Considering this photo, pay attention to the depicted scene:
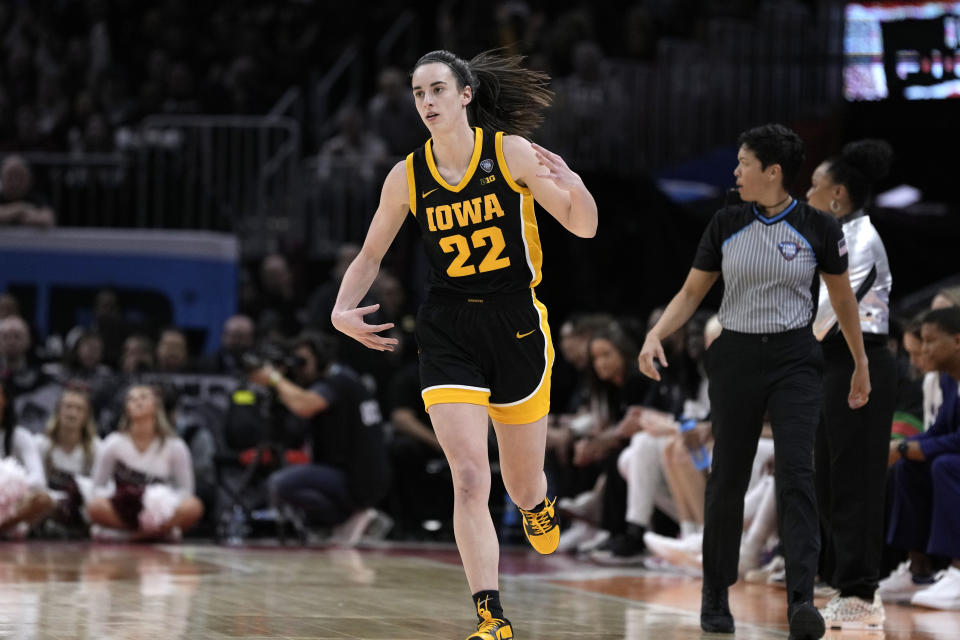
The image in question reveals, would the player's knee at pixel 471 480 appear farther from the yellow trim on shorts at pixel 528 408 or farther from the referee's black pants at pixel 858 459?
the referee's black pants at pixel 858 459

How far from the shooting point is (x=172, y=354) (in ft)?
39.3

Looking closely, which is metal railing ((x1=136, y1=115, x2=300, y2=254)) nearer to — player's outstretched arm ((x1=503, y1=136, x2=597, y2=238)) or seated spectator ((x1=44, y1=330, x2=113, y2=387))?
seated spectator ((x1=44, y1=330, x2=113, y2=387))

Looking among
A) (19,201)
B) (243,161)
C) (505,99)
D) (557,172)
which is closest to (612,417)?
(505,99)

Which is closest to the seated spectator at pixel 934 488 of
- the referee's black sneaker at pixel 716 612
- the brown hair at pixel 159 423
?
the referee's black sneaker at pixel 716 612

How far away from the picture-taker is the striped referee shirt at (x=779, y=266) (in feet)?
19.3

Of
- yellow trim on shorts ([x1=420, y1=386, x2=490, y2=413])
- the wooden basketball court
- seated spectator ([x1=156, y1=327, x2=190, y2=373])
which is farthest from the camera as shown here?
seated spectator ([x1=156, y1=327, x2=190, y2=373])

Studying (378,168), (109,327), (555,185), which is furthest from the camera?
(378,168)

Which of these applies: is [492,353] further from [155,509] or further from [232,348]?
[232,348]

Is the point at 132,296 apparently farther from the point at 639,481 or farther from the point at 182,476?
the point at 639,481

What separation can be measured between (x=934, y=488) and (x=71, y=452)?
6.50 metres

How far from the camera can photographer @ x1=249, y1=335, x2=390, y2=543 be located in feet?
34.5

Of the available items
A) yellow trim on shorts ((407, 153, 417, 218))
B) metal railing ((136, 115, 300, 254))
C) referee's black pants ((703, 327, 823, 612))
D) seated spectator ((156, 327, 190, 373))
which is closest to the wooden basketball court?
referee's black pants ((703, 327, 823, 612))

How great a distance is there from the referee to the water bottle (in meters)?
2.74

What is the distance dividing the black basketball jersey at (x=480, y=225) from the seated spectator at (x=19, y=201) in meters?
8.61
